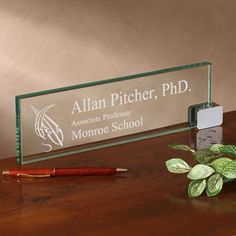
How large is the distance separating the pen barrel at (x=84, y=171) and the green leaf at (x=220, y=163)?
0.28 m

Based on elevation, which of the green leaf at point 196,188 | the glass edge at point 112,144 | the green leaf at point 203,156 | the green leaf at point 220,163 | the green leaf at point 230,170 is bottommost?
the green leaf at point 196,188

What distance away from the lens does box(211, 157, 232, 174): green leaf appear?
6.82 feet

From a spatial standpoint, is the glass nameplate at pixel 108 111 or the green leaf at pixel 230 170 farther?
the glass nameplate at pixel 108 111

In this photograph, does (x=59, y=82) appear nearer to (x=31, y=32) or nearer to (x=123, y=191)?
(x=31, y=32)

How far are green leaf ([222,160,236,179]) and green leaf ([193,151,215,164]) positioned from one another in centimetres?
10

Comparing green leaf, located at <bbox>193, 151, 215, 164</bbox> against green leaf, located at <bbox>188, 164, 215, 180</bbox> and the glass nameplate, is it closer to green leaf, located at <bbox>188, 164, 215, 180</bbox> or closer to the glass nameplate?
green leaf, located at <bbox>188, 164, 215, 180</bbox>

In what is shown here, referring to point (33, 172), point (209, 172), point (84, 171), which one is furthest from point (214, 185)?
point (33, 172)

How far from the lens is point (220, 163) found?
209cm

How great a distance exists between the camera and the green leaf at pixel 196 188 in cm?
207

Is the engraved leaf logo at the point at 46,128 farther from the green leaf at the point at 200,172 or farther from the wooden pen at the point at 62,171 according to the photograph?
the green leaf at the point at 200,172

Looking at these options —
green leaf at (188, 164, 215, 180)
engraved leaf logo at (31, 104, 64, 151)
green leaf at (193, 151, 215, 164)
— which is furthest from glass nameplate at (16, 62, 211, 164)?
green leaf at (188, 164, 215, 180)

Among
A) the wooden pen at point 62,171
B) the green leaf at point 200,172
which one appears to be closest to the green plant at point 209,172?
the green leaf at point 200,172

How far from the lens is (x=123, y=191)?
83.4 inches

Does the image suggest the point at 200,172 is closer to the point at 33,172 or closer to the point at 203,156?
the point at 203,156
